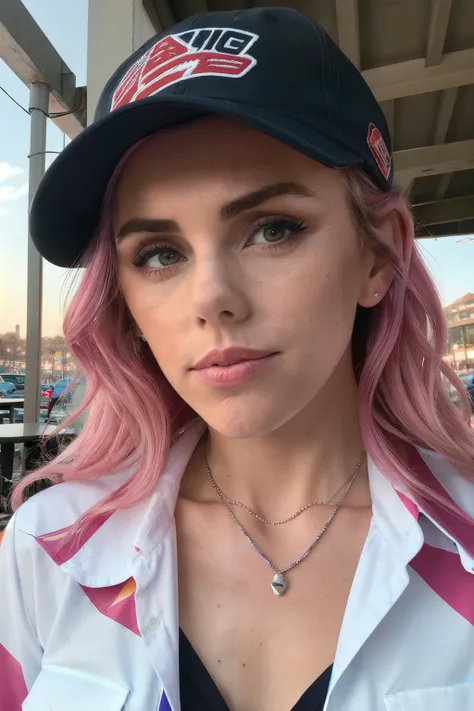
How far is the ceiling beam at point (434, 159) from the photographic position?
4.03 m

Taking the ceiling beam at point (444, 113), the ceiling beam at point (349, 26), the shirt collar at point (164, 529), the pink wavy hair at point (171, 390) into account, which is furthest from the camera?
the ceiling beam at point (444, 113)

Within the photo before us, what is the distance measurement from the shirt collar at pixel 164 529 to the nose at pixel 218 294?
1.10 ft

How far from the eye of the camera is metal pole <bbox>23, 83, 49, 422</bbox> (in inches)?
118

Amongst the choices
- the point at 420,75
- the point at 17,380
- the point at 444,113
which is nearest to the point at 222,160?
the point at 420,75

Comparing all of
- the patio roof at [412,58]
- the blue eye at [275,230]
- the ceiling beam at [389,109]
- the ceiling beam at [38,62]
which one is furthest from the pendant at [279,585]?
the ceiling beam at [389,109]

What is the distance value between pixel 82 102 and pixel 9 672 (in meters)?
3.26

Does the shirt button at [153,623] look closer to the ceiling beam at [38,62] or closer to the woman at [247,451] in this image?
the woman at [247,451]

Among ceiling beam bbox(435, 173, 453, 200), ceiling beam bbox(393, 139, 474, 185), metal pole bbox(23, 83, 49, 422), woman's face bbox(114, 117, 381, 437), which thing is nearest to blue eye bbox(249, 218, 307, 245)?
woman's face bbox(114, 117, 381, 437)

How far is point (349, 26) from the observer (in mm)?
2592

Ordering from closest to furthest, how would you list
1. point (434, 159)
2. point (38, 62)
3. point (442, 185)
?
point (38, 62) → point (434, 159) → point (442, 185)

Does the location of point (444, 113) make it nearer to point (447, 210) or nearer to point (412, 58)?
point (412, 58)

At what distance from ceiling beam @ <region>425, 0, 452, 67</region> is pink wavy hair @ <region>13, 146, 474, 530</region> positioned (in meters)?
2.29

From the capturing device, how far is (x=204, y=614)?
0.72m

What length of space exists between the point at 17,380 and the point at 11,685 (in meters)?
3.19
